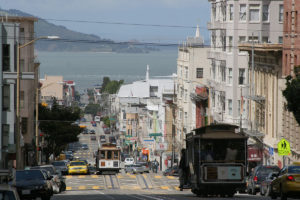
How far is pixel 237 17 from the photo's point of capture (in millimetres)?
71500

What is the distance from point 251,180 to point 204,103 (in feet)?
167

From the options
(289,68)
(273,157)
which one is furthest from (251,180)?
(273,157)

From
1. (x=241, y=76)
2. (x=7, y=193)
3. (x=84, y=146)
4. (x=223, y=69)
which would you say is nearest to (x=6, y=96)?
(x=241, y=76)

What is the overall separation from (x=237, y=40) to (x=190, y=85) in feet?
90.1

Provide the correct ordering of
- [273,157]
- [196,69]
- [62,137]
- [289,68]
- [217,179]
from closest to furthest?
[217,179]
[289,68]
[273,157]
[62,137]
[196,69]

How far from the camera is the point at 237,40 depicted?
71.9m

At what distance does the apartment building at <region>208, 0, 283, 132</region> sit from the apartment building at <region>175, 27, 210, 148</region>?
15147mm

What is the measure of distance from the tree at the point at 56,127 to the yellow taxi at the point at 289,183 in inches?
2362

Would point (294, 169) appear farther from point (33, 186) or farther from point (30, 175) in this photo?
point (30, 175)

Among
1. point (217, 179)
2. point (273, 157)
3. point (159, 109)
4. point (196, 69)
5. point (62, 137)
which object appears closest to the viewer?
point (217, 179)

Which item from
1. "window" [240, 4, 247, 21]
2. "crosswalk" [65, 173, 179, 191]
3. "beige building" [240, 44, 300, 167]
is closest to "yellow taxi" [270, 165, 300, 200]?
"crosswalk" [65, 173, 179, 191]

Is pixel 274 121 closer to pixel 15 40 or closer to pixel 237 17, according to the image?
pixel 237 17

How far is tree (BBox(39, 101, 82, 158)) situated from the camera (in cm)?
8756

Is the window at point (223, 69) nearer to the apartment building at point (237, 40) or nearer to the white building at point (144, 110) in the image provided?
the apartment building at point (237, 40)
